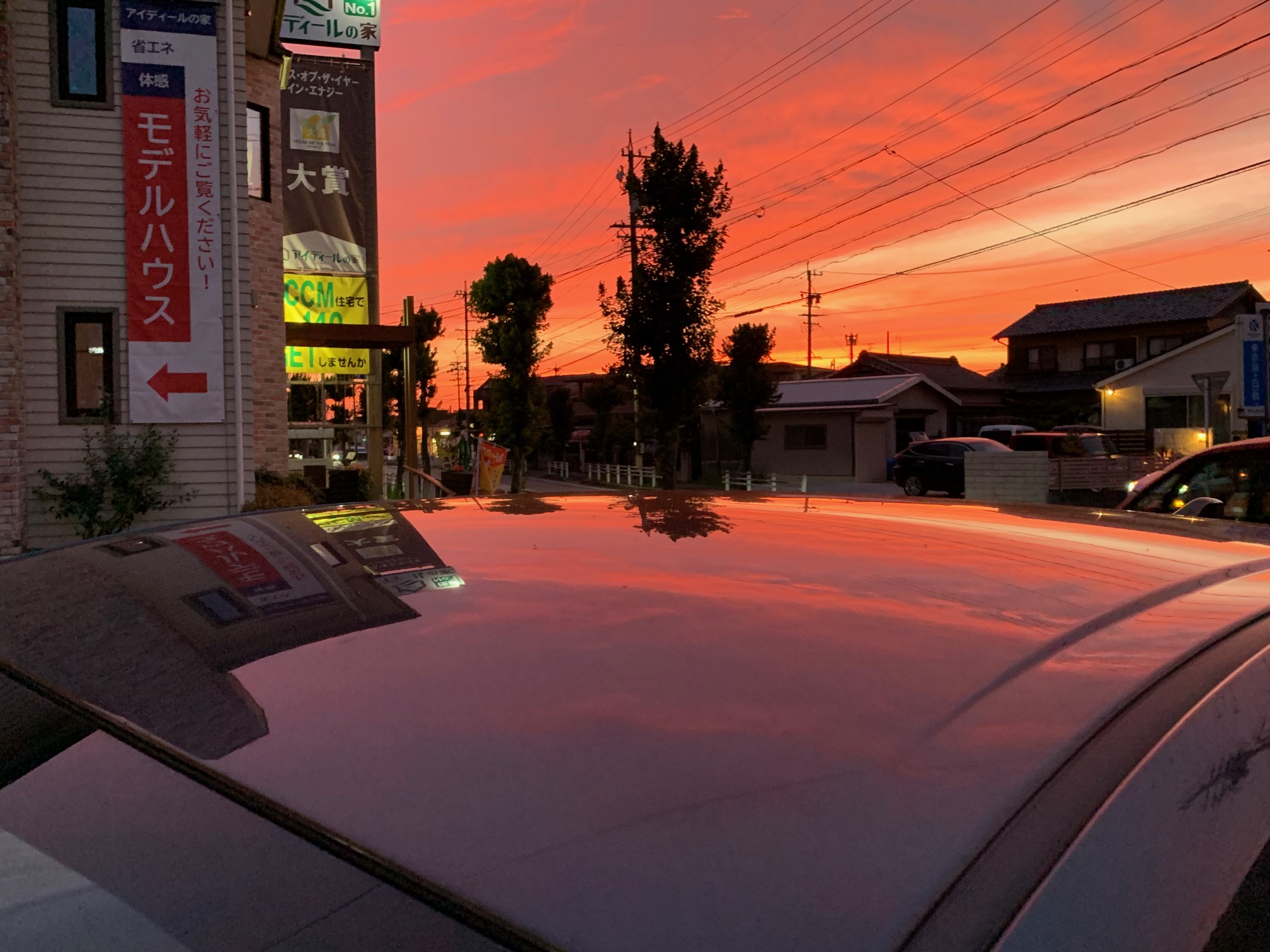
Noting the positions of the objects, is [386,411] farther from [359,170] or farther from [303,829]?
[303,829]

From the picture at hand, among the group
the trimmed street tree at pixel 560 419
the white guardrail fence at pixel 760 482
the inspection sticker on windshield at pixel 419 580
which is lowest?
the white guardrail fence at pixel 760 482

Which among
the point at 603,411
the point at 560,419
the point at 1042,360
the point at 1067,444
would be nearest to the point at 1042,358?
the point at 1042,360

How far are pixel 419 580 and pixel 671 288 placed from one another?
32.3 meters

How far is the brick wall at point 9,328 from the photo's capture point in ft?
38.6

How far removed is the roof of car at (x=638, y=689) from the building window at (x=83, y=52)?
43.3ft

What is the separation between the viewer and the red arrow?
12.9 metres

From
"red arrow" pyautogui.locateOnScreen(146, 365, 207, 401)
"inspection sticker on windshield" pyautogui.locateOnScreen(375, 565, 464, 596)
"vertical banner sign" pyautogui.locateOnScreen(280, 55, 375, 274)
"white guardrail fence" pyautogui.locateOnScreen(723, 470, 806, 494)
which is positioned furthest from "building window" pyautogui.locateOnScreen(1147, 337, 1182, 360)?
"inspection sticker on windshield" pyautogui.locateOnScreen(375, 565, 464, 596)

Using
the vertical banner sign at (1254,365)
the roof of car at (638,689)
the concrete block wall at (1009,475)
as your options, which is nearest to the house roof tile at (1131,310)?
the concrete block wall at (1009,475)

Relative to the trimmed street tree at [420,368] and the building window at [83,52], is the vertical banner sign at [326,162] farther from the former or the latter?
the trimmed street tree at [420,368]

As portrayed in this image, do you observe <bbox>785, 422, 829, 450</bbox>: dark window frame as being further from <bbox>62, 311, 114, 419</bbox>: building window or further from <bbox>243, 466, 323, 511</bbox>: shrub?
<bbox>62, 311, 114, 419</bbox>: building window

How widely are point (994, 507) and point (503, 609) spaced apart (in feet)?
5.91

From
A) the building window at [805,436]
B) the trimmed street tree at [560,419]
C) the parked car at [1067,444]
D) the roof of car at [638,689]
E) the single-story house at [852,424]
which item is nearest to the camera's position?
the roof of car at [638,689]

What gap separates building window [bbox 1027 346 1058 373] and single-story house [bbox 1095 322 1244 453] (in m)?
6.31

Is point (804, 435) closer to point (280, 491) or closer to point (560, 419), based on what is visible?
point (560, 419)
